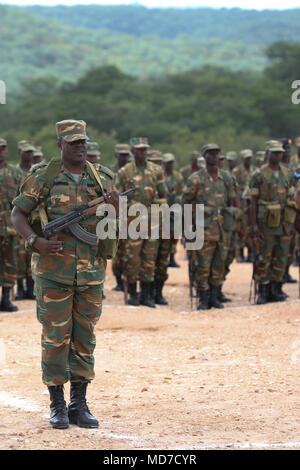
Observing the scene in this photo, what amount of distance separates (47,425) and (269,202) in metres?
6.56

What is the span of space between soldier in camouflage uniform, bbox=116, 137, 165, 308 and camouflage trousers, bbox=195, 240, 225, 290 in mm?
660

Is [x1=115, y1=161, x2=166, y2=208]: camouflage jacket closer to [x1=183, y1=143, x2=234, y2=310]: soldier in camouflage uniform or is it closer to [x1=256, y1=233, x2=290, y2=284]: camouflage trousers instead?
[x1=183, y1=143, x2=234, y2=310]: soldier in camouflage uniform

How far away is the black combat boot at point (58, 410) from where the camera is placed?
20.3ft

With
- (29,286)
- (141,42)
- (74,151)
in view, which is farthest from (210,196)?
(141,42)

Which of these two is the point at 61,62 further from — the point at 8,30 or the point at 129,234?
the point at 129,234

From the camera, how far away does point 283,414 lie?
6.57 meters

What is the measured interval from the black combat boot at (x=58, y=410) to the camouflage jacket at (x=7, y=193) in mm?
5689

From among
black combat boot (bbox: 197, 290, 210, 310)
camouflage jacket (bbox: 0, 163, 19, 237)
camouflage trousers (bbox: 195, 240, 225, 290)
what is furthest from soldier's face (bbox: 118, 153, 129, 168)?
black combat boot (bbox: 197, 290, 210, 310)

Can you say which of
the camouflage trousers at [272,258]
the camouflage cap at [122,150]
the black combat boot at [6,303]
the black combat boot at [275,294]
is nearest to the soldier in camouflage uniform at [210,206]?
the camouflage trousers at [272,258]

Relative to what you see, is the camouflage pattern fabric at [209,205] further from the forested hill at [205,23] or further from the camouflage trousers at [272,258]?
the forested hill at [205,23]

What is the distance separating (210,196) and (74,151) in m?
5.77

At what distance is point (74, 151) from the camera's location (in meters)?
6.24

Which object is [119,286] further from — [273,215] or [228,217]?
[273,215]
